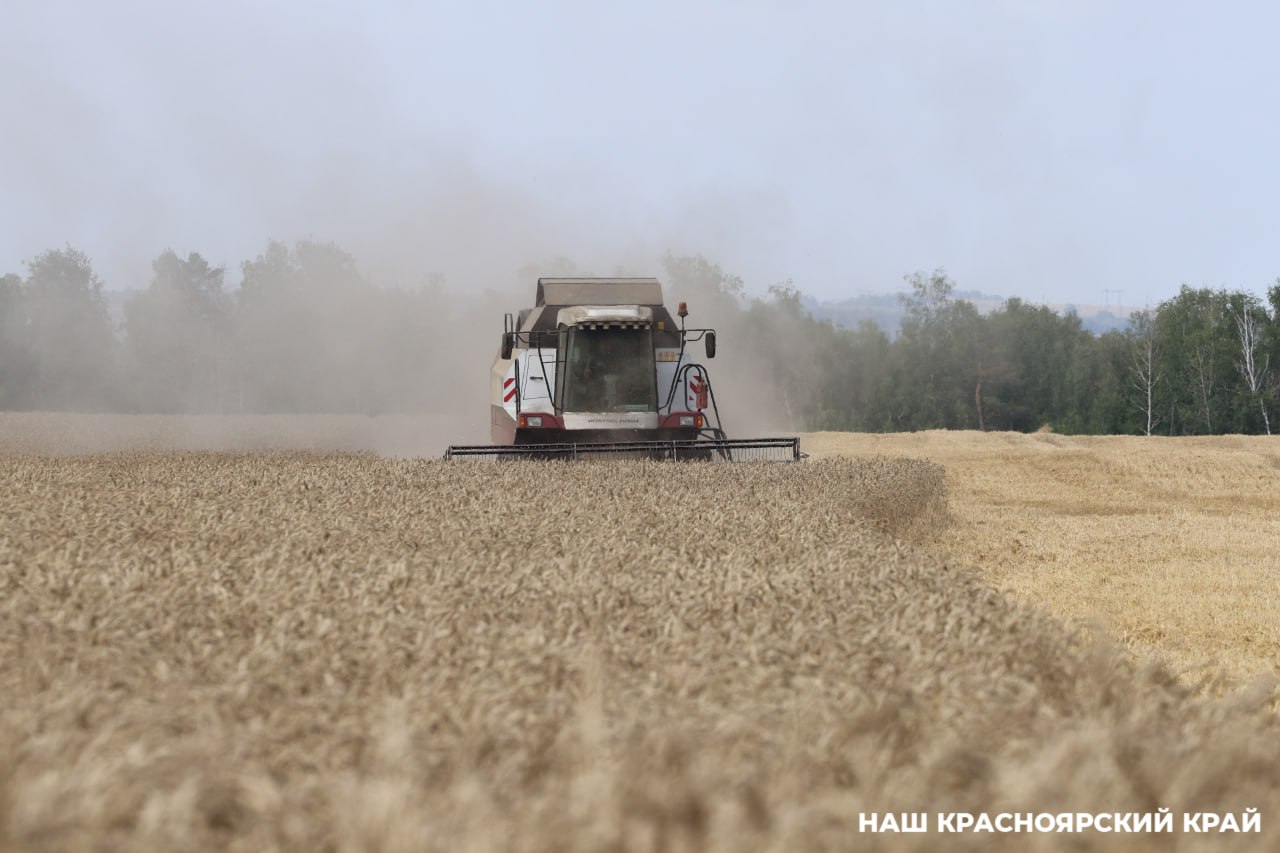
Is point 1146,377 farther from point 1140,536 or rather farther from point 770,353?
point 1140,536

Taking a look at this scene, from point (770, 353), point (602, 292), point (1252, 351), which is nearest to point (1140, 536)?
point (602, 292)

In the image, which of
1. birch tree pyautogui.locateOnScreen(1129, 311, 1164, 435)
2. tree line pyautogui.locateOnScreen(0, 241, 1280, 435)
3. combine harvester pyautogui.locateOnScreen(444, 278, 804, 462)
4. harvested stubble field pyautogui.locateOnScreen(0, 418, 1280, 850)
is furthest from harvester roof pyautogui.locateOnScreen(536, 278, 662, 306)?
birch tree pyautogui.locateOnScreen(1129, 311, 1164, 435)

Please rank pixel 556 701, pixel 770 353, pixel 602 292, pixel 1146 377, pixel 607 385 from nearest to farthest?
pixel 556 701 < pixel 607 385 < pixel 602 292 < pixel 1146 377 < pixel 770 353

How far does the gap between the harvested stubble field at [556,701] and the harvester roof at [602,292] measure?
1084 centimetres

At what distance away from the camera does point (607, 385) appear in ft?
56.2

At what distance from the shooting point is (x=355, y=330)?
46781mm

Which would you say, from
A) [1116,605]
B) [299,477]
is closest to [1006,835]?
[1116,605]

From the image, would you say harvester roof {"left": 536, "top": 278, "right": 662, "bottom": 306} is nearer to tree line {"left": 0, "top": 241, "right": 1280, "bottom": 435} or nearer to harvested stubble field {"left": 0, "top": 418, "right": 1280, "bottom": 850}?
harvested stubble field {"left": 0, "top": 418, "right": 1280, "bottom": 850}

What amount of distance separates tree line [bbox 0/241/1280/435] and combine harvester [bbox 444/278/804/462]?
25158 millimetres

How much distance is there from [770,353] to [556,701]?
221 ft

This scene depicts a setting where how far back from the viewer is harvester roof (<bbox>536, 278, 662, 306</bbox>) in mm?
17875

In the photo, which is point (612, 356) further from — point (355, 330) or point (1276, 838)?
point (355, 330)

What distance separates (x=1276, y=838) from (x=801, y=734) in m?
1.01

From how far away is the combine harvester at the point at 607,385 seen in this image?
16.8 metres
